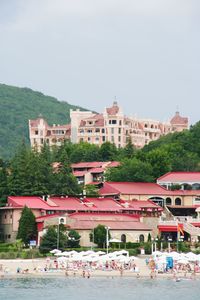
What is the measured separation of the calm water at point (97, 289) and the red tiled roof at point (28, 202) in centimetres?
2264

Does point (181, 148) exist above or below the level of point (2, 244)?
above

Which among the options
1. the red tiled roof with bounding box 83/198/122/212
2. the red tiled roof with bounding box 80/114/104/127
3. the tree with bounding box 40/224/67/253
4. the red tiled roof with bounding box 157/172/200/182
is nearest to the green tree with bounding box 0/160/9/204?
the red tiled roof with bounding box 83/198/122/212

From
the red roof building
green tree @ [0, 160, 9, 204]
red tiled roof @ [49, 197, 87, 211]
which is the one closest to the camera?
red tiled roof @ [49, 197, 87, 211]

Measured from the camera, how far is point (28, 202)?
120 meters

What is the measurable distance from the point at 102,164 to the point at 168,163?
53.7ft

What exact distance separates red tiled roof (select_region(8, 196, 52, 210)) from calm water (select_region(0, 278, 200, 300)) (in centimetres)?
2264

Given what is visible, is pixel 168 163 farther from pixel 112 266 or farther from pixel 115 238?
pixel 112 266

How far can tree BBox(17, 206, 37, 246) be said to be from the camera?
114m

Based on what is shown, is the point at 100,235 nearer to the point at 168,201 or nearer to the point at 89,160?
the point at 168,201

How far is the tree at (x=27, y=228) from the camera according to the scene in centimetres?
11406

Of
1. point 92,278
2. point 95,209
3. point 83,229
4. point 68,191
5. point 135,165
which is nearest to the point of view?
point 92,278

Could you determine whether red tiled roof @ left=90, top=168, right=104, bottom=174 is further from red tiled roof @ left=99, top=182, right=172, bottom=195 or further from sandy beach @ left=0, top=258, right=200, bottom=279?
sandy beach @ left=0, top=258, right=200, bottom=279

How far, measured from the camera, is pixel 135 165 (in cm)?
13825

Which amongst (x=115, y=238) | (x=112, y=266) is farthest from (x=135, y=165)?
(x=112, y=266)
